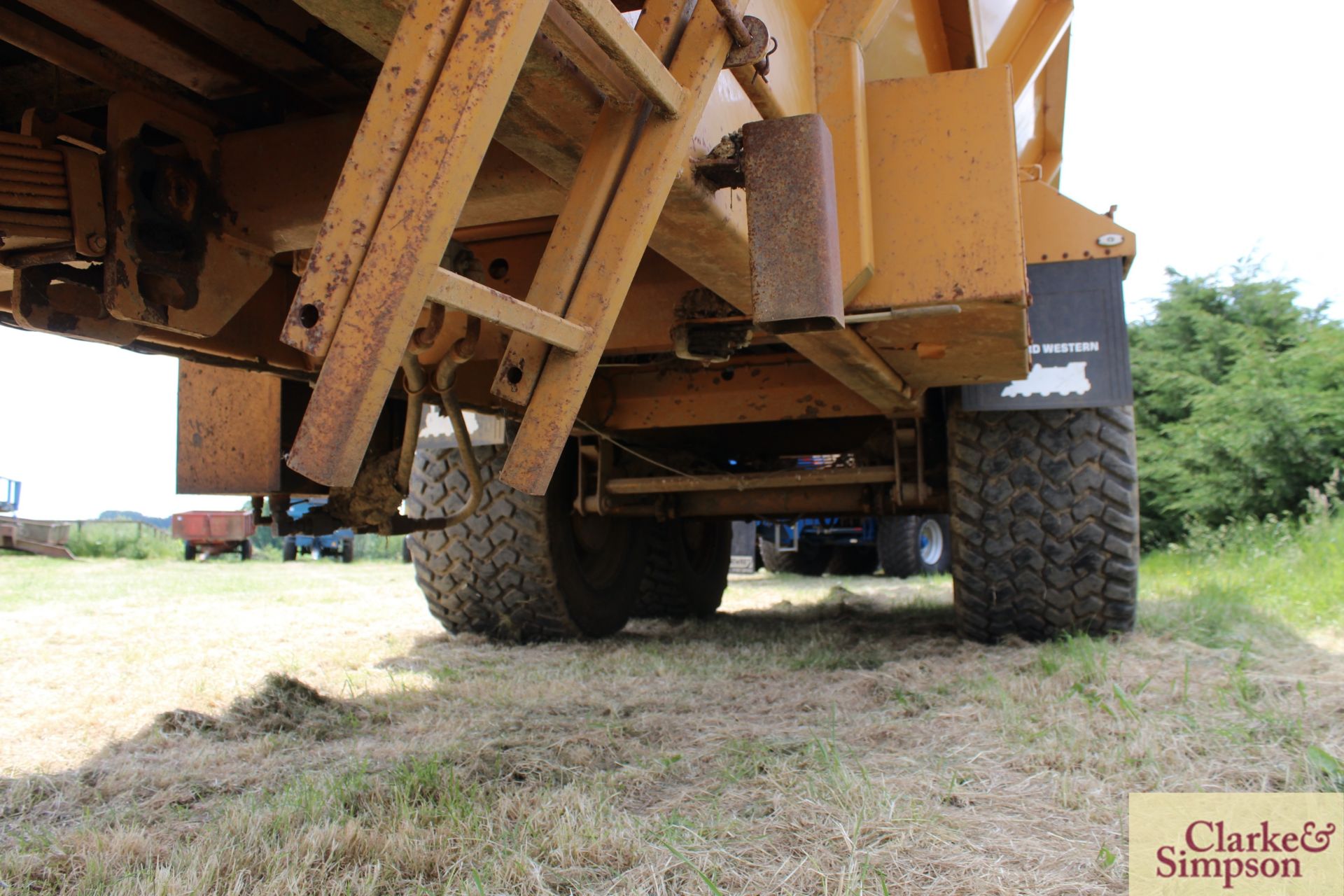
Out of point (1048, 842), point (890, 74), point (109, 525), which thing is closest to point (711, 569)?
point (890, 74)

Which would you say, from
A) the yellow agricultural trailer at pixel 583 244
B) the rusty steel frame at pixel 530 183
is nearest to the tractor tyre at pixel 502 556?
the yellow agricultural trailer at pixel 583 244

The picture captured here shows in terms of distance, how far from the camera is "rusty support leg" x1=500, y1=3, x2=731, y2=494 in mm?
1170

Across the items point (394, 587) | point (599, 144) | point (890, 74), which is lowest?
point (394, 587)

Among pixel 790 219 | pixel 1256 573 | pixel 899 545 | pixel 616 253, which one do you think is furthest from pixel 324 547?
pixel 616 253

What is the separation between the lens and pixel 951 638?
374 cm

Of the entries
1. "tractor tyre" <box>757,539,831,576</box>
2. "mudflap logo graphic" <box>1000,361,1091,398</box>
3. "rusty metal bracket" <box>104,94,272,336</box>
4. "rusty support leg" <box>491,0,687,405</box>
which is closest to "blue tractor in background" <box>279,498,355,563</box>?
"tractor tyre" <box>757,539,831,576</box>

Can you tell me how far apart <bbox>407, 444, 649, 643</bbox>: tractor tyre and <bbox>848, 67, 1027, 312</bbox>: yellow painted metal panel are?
2126 mm

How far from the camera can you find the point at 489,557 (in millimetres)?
3764

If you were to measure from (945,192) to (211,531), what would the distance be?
15.4 m

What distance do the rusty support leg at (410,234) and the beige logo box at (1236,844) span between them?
122cm

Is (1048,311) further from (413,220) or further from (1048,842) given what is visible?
(413,220)

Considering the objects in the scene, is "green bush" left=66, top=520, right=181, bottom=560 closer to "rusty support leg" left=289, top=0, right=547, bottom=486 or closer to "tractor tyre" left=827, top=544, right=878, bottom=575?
"tractor tyre" left=827, top=544, right=878, bottom=575

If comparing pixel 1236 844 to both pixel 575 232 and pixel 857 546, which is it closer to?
pixel 575 232

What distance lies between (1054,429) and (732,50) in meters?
2.28
